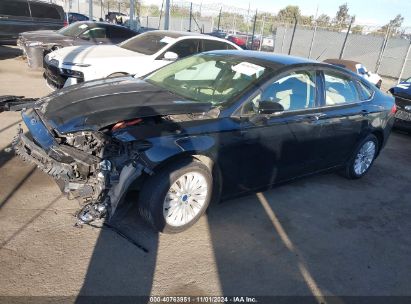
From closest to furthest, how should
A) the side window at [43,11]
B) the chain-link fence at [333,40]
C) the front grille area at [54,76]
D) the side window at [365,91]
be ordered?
the side window at [365,91], the front grille area at [54,76], the side window at [43,11], the chain-link fence at [333,40]

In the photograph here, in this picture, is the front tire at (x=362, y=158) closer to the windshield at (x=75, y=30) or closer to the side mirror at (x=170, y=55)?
the side mirror at (x=170, y=55)

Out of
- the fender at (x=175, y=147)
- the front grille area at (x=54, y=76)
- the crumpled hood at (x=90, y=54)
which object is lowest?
the front grille area at (x=54, y=76)

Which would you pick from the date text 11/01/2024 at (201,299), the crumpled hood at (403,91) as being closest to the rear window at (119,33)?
the crumpled hood at (403,91)

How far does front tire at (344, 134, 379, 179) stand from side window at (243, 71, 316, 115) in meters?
1.38

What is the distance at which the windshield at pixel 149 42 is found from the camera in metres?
8.02

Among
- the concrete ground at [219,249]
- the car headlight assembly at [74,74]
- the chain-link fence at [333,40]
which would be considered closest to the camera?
the concrete ground at [219,249]

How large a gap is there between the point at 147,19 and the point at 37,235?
1257 inches

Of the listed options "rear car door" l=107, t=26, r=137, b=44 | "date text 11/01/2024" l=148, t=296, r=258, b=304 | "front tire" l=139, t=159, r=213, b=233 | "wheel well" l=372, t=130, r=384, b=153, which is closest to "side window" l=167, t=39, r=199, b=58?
"rear car door" l=107, t=26, r=137, b=44

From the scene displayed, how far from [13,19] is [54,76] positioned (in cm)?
699

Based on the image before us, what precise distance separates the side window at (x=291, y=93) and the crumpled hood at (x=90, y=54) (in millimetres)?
4312

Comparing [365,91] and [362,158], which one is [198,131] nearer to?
[365,91]

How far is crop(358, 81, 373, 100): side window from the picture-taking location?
5172mm

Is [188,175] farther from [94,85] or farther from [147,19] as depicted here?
[147,19]

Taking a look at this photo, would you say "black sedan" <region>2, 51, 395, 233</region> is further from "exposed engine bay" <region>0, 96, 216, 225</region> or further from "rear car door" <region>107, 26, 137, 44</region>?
"rear car door" <region>107, 26, 137, 44</region>
